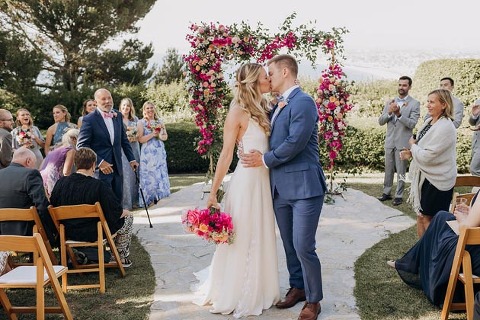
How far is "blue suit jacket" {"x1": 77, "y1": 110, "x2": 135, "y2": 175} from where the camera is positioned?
6.23 metres

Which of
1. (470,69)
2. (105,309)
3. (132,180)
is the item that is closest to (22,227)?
(105,309)

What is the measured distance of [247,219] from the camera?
408 centimetres

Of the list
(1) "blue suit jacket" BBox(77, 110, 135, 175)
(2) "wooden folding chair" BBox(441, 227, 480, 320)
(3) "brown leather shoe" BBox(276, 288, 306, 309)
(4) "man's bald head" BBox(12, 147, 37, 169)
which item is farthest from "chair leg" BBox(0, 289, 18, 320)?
(2) "wooden folding chair" BBox(441, 227, 480, 320)

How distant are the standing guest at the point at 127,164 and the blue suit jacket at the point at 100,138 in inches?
64.9

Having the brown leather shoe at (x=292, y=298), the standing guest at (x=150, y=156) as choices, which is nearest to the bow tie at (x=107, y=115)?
the standing guest at (x=150, y=156)

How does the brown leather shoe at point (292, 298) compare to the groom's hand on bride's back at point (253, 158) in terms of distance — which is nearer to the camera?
the groom's hand on bride's back at point (253, 158)

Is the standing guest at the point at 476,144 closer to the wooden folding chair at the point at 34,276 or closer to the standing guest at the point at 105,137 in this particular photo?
the standing guest at the point at 105,137

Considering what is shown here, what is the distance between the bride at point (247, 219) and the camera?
13.1 feet

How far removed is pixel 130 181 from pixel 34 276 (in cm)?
469

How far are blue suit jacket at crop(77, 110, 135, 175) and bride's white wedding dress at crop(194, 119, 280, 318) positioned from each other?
2.82 meters

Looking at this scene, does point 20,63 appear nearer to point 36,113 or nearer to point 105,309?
point 36,113

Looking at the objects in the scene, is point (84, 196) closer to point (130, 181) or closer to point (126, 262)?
point (126, 262)

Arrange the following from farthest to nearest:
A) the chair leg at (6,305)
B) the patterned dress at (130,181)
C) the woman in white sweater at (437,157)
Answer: the patterned dress at (130,181)
the woman in white sweater at (437,157)
the chair leg at (6,305)

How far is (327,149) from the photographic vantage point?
28.1 feet
